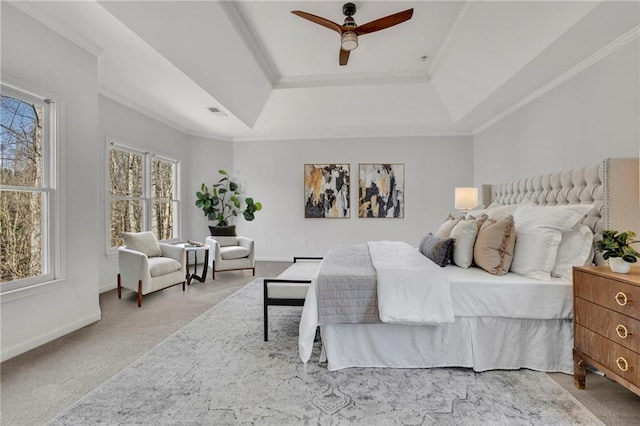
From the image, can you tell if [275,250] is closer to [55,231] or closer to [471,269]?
[55,231]

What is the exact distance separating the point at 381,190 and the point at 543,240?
400 centimetres

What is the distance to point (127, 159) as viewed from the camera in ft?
15.4

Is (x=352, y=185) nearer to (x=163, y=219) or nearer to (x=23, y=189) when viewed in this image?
(x=163, y=219)

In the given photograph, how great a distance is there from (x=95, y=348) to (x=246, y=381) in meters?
1.40

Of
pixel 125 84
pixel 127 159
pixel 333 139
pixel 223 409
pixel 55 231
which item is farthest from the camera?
pixel 333 139

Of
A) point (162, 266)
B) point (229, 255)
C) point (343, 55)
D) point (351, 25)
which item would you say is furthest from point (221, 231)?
point (351, 25)

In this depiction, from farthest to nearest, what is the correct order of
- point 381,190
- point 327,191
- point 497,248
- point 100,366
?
1. point 327,191
2. point 381,190
3. point 497,248
4. point 100,366

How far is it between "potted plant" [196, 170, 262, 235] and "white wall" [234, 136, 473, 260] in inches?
13.0

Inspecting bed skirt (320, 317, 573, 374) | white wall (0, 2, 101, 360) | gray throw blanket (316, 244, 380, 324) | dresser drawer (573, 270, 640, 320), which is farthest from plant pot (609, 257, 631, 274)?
white wall (0, 2, 101, 360)

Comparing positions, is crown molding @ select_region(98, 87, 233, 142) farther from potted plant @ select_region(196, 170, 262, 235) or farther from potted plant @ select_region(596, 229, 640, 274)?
potted plant @ select_region(596, 229, 640, 274)

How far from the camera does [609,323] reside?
1709 millimetres

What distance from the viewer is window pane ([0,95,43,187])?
245 cm

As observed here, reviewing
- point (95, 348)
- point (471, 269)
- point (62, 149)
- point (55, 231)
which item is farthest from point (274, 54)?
point (95, 348)

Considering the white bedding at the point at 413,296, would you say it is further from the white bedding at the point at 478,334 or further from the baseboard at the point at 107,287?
the baseboard at the point at 107,287
